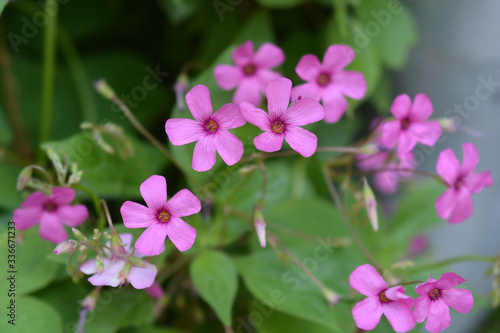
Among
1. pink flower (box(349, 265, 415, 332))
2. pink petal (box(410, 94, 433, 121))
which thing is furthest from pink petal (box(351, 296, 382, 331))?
pink petal (box(410, 94, 433, 121))

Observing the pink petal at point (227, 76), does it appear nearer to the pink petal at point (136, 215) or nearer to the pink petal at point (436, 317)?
the pink petal at point (136, 215)

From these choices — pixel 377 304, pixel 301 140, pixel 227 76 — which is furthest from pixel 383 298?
pixel 227 76

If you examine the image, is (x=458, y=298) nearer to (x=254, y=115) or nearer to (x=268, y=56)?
(x=254, y=115)

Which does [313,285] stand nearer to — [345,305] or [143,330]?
[345,305]

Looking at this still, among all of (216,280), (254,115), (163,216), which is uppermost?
(254,115)

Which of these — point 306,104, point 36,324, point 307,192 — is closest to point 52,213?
point 36,324

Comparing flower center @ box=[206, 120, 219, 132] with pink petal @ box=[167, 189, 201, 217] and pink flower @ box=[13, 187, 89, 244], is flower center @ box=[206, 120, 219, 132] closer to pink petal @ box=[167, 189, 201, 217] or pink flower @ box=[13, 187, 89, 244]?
pink petal @ box=[167, 189, 201, 217]
